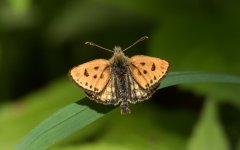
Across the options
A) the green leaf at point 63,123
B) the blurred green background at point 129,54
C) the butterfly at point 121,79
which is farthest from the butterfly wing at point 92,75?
the blurred green background at point 129,54

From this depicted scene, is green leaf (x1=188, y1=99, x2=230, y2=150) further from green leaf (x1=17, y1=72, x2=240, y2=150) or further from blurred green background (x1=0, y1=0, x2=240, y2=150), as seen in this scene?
green leaf (x1=17, y1=72, x2=240, y2=150)

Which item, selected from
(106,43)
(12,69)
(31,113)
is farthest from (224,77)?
(12,69)

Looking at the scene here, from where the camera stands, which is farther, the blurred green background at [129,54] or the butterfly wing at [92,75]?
the blurred green background at [129,54]

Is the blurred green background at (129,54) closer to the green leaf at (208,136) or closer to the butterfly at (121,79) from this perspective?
the green leaf at (208,136)

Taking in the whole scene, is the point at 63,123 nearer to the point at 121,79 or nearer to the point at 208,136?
the point at 121,79

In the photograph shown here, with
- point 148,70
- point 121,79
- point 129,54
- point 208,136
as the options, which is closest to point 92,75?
point 121,79

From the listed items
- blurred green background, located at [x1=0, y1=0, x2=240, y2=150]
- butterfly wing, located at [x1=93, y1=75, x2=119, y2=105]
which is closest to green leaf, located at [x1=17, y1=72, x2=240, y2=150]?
butterfly wing, located at [x1=93, y1=75, x2=119, y2=105]

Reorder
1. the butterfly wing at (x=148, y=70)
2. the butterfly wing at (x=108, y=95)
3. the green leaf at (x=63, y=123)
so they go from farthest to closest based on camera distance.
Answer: the butterfly wing at (x=148, y=70), the butterfly wing at (x=108, y=95), the green leaf at (x=63, y=123)
